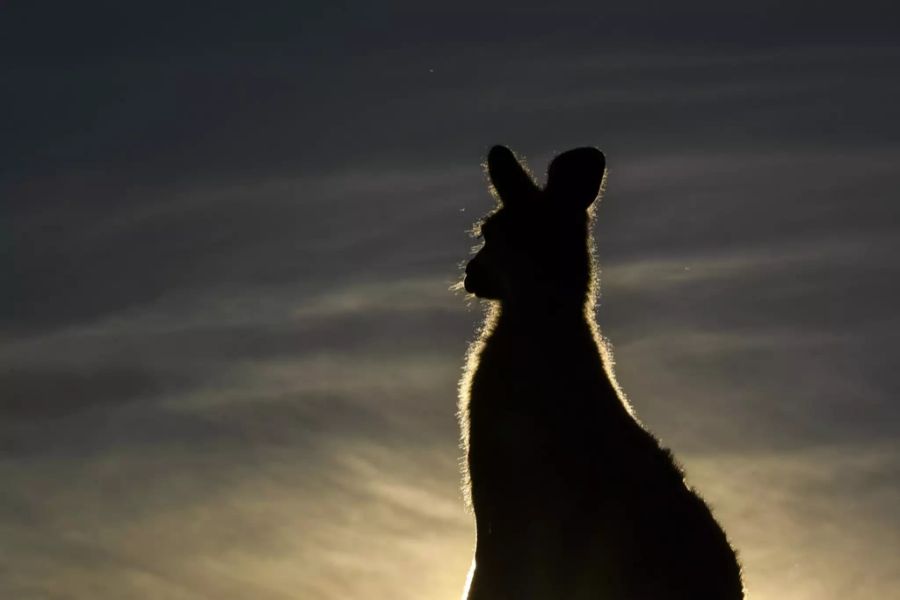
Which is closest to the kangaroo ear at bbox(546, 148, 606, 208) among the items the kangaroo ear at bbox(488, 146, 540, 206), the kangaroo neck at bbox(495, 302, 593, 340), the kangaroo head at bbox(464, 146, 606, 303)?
the kangaroo head at bbox(464, 146, 606, 303)

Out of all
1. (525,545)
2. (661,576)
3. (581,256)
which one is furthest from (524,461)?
(581,256)

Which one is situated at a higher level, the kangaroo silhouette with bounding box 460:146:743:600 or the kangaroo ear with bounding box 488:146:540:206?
the kangaroo ear with bounding box 488:146:540:206

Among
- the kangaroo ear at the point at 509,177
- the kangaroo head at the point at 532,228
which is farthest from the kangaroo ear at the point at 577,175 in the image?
the kangaroo ear at the point at 509,177

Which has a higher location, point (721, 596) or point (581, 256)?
point (581, 256)

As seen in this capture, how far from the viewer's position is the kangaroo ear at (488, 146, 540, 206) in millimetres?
11188

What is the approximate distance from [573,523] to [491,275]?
216 cm

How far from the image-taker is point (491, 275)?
36.7 ft

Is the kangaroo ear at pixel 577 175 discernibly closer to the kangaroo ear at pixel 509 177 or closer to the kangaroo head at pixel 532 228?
the kangaroo head at pixel 532 228

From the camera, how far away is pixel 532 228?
11281mm

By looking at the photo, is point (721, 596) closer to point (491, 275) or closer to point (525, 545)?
point (525, 545)

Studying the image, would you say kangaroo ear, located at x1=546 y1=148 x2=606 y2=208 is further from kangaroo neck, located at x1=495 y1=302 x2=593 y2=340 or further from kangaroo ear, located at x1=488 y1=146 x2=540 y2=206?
kangaroo neck, located at x1=495 y1=302 x2=593 y2=340

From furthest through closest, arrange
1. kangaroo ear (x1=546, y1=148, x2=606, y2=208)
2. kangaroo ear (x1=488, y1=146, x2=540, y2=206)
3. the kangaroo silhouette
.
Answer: kangaroo ear (x1=488, y1=146, x2=540, y2=206) < kangaroo ear (x1=546, y1=148, x2=606, y2=208) < the kangaroo silhouette

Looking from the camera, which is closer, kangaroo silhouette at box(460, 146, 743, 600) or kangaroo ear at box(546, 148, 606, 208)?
kangaroo silhouette at box(460, 146, 743, 600)

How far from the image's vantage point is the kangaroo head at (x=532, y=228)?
11117mm
